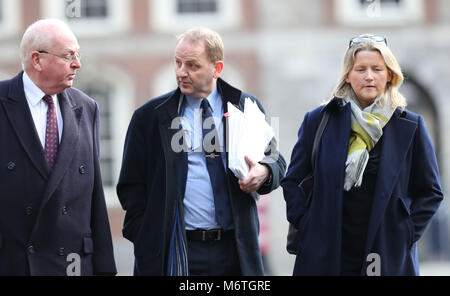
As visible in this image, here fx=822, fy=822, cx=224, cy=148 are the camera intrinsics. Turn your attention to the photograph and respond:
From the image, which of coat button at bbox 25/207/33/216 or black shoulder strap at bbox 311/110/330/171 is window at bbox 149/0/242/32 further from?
coat button at bbox 25/207/33/216

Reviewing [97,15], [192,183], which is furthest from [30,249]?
[97,15]

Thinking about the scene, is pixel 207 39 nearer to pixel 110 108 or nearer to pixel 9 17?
pixel 110 108

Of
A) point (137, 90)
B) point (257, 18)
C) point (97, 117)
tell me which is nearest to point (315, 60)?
point (257, 18)

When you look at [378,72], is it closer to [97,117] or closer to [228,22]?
[97,117]

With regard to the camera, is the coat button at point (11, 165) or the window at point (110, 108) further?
the window at point (110, 108)

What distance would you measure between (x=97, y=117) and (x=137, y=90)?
1017 centimetres

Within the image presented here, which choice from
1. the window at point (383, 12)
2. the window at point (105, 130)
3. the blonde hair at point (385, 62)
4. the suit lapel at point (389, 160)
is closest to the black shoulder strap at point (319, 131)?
the blonde hair at point (385, 62)

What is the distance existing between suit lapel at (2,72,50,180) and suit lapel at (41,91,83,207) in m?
0.05

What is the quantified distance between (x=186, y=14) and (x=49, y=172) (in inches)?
428

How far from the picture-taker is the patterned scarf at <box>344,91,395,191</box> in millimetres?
3994

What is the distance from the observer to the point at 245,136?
14.6 ft

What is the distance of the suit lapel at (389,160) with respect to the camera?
3961 mm

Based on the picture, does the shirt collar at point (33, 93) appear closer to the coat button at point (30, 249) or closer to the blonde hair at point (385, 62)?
the coat button at point (30, 249)

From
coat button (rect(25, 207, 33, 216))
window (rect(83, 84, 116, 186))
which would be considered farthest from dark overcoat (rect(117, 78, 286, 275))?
window (rect(83, 84, 116, 186))
